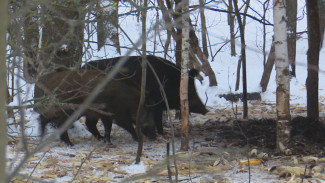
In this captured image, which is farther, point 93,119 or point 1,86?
point 93,119

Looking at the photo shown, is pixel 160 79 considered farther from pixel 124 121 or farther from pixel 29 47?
pixel 29 47

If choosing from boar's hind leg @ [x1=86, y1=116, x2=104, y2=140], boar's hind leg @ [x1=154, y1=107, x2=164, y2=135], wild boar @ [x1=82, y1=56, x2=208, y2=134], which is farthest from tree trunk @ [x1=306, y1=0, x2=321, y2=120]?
boar's hind leg @ [x1=86, y1=116, x2=104, y2=140]

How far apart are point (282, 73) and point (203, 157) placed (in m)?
1.44

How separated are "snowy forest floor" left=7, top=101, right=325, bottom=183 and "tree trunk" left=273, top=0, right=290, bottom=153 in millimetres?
227

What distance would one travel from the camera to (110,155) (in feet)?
21.8

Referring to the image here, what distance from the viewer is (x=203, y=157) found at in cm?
622

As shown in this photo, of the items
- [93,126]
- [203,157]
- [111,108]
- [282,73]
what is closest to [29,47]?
[203,157]

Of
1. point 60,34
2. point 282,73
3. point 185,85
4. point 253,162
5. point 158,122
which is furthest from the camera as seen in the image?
point 158,122

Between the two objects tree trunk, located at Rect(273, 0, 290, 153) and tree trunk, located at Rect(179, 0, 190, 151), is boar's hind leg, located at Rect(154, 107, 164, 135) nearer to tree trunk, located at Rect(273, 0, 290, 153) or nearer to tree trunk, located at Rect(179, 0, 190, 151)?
tree trunk, located at Rect(179, 0, 190, 151)

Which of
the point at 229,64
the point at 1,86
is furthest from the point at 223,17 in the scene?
the point at 1,86

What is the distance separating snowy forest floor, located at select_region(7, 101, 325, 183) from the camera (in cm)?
517

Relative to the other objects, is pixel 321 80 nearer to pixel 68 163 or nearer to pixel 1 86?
pixel 68 163

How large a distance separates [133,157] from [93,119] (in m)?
1.82

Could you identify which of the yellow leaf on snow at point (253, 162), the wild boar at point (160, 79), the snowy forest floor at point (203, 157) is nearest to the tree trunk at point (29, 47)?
the snowy forest floor at point (203, 157)
